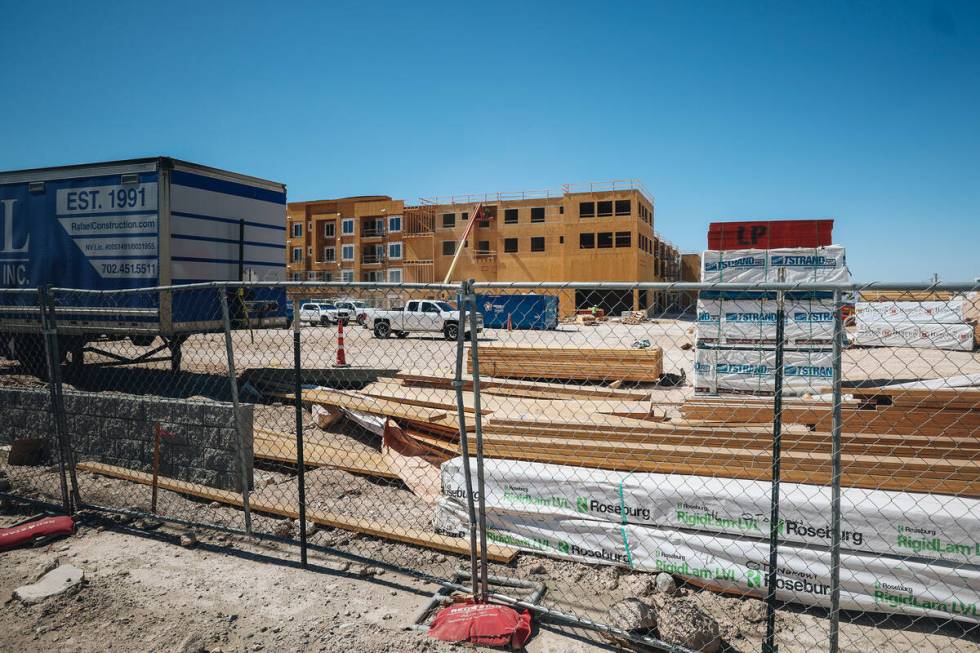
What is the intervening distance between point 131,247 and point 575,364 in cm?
810

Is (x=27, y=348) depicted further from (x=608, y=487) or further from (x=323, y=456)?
(x=608, y=487)

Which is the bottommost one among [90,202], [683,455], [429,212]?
Answer: [683,455]

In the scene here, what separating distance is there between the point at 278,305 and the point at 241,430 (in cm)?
701

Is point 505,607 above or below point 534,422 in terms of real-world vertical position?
below

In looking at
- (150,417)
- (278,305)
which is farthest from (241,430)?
(278,305)

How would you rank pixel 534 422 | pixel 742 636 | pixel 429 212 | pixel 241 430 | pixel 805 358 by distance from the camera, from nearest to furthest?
pixel 742 636
pixel 241 430
pixel 534 422
pixel 805 358
pixel 429 212

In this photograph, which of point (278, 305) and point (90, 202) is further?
point (278, 305)

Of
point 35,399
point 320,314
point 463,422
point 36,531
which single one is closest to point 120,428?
point 35,399

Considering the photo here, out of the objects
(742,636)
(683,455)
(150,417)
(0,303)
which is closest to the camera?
(742,636)

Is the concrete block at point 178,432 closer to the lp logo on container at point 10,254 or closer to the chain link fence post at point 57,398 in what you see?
the chain link fence post at point 57,398

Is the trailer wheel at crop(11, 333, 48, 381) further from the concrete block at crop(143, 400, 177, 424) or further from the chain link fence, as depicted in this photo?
the concrete block at crop(143, 400, 177, 424)

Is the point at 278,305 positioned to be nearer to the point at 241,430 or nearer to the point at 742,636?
the point at 241,430

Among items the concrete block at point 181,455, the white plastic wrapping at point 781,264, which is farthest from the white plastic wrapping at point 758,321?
the concrete block at point 181,455

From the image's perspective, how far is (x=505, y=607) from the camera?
348cm
